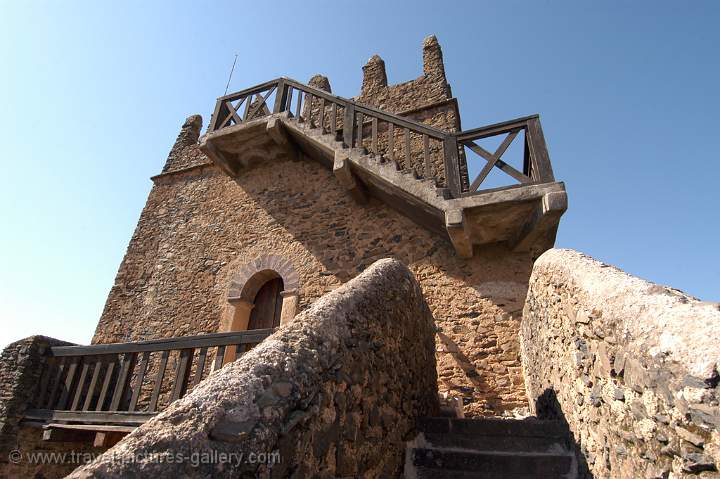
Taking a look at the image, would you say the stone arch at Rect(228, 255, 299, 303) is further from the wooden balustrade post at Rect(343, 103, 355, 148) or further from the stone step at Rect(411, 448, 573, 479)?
the stone step at Rect(411, 448, 573, 479)

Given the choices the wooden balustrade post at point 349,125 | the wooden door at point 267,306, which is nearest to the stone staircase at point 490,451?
the wooden door at point 267,306

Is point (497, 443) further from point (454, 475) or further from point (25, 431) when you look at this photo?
point (25, 431)

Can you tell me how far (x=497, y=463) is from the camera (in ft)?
8.49

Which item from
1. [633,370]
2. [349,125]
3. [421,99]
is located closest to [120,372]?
[349,125]

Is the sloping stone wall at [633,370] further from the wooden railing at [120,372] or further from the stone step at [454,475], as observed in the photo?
the wooden railing at [120,372]

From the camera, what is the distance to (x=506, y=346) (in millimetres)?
4832

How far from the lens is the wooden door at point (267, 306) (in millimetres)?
6672

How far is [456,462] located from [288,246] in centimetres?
490

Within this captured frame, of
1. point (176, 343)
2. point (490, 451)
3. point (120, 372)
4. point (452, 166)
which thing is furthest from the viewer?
point (452, 166)

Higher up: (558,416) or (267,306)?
(267,306)

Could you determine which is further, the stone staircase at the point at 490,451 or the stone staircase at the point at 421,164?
the stone staircase at the point at 421,164

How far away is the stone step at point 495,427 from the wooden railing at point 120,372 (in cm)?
178

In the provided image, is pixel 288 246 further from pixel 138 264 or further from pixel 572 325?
pixel 572 325

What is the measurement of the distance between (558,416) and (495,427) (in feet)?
1.62
